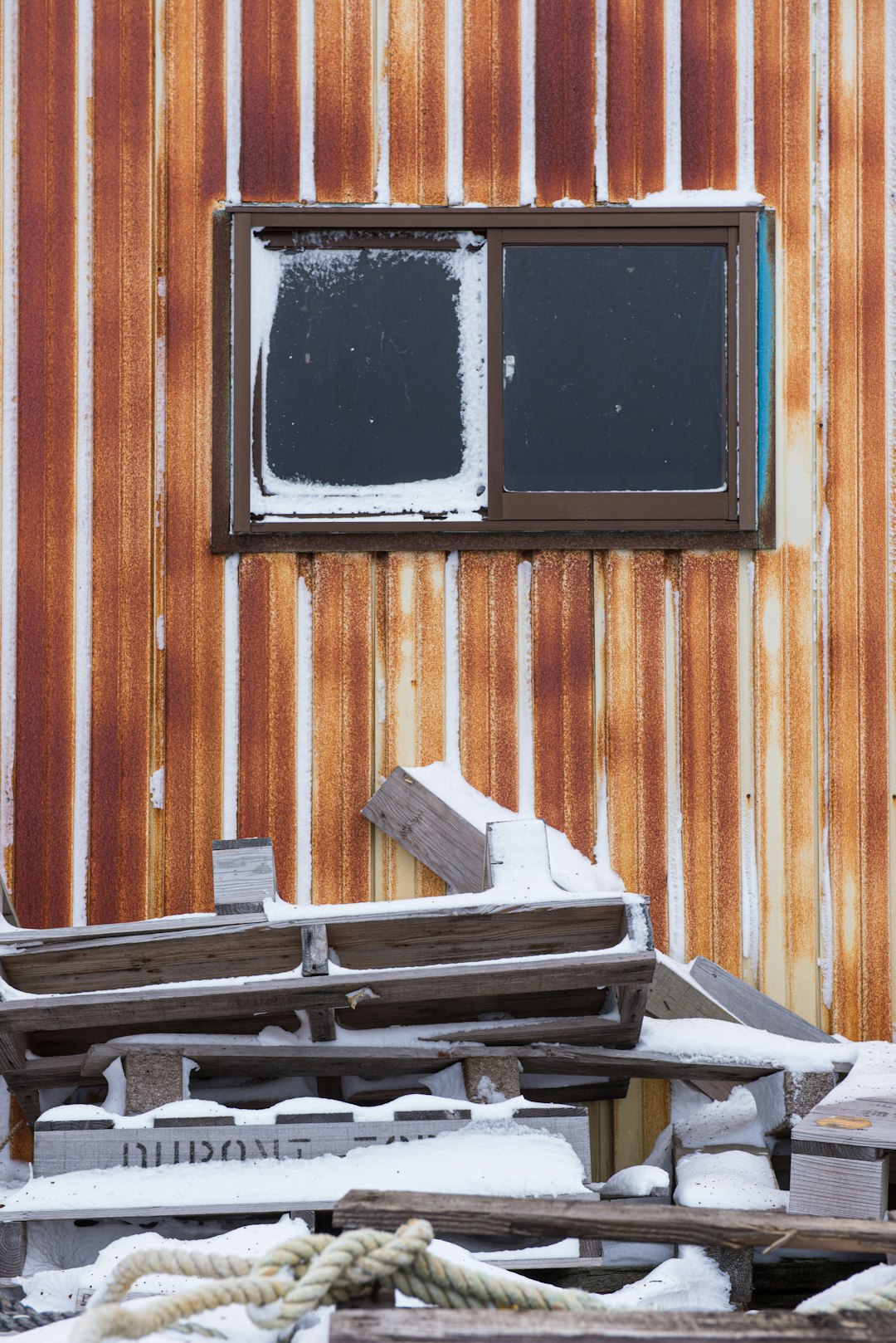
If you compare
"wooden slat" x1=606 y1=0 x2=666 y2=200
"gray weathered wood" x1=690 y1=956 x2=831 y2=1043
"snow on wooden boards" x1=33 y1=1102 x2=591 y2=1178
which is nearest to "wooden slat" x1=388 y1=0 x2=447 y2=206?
"wooden slat" x1=606 y1=0 x2=666 y2=200

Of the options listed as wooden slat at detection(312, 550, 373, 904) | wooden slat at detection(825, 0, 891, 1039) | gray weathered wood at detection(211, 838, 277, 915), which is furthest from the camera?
wooden slat at detection(825, 0, 891, 1039)

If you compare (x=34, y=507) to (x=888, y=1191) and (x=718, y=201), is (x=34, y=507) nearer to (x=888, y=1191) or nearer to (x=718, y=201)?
(x=718, y=201)

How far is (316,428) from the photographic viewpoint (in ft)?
13.8

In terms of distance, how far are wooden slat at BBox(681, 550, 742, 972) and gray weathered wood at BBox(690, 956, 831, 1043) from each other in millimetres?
144

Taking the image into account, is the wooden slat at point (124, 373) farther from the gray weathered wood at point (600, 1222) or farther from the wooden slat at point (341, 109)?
the gray weathered wood at point (600, 1222)

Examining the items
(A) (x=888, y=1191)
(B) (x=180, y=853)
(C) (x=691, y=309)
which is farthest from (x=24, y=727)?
(A) (x=888, y=1191)

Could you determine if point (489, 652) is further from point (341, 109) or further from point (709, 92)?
point (709, 92)

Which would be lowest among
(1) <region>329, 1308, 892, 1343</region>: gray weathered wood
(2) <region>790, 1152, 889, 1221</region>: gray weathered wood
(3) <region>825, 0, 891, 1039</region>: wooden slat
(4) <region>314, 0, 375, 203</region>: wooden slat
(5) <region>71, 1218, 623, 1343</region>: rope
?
(2) <region>790, 1152, 889, 1221</region>: gray weathered wood

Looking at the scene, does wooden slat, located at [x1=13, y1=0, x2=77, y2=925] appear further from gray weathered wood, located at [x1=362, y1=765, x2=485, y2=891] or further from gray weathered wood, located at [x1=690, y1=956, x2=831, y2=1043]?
gray weathered wood, located at [x1=690, y1=956, x2=831, y2=1043]

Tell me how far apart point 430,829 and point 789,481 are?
186 centimetres

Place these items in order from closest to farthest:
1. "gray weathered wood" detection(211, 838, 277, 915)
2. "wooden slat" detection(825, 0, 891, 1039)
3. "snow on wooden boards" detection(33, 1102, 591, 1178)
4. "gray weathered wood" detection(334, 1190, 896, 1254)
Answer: "gray weathered wood" detection(334, 1190, 896, 1254)
"snow on wooden boards" detection(33, 1102, 591, 1178)
"gray weathered wood" detection(211, 838, 277, 915)
"wooden slat" detection(825, 0, 891, 1039)

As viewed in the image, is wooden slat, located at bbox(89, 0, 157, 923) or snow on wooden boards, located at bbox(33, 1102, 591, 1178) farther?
wooden slat, located at bbox(89, 0, 157, 923)

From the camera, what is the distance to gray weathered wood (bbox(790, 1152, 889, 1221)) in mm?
2924

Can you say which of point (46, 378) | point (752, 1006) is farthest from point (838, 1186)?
point (46, 378)
